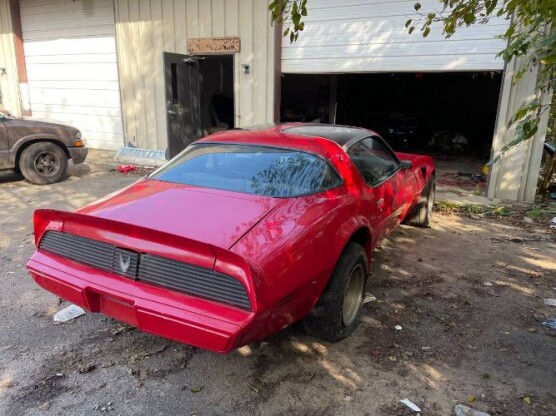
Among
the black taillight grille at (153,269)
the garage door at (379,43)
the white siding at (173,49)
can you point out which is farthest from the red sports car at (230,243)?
the white siding at (173,49)

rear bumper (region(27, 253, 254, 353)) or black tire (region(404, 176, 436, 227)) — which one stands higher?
rear bumper (region(27, 253, 254, 353))

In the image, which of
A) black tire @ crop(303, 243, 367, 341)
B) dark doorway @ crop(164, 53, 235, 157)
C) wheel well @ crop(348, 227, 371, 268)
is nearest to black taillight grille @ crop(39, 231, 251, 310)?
black tire @ crop(303, 243, 367, 341)

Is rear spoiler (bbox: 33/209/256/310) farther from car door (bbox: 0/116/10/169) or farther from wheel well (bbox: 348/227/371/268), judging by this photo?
car door (bbox: 0/116/10/169)

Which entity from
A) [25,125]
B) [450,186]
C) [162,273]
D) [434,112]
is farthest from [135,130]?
[434,112]

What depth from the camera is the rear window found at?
316cm

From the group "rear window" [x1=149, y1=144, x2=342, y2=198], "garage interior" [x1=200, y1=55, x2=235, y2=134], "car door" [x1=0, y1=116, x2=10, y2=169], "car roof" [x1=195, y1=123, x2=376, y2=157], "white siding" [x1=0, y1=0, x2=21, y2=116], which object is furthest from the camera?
"white siding" [x1=0, y1=0, x2=21, y2=116]

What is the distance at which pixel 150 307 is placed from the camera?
7.79ft

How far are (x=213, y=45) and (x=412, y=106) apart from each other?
10.1 metres

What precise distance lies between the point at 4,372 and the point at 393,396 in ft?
7.90

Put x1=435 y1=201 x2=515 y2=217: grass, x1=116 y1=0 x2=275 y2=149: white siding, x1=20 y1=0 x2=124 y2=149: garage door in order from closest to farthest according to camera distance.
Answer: x1=435 y1=201 x2=515 y2=217: grass
x1=116 y1=0 x2=275 y2=149: white siding
x1=20 y1=0 x2=124 y2=149: garage door

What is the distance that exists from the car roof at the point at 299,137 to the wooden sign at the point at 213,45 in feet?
18.4

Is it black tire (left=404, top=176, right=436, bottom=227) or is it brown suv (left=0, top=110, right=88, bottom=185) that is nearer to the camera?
black tire (left=404, top=176, right=436, bottom=227)

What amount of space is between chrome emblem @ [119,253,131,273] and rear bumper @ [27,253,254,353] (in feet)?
0.19

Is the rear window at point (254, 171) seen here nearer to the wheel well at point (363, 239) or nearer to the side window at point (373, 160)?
the wheel well at point (363, 239)
